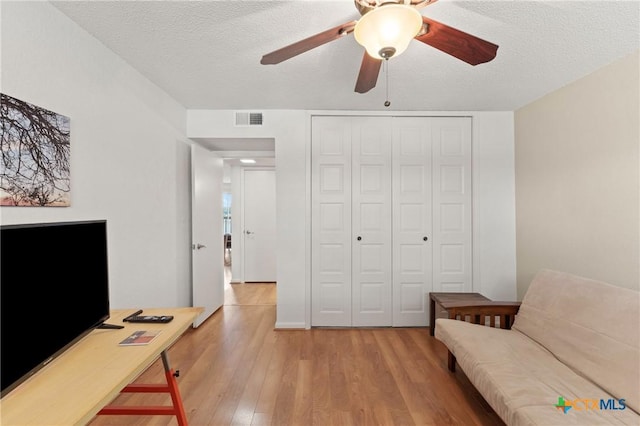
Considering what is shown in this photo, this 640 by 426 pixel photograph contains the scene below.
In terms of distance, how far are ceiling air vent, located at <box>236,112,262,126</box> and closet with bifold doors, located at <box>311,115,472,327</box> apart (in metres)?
0.61

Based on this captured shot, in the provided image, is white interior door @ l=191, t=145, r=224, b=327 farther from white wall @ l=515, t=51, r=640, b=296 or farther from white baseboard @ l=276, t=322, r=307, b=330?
white wall @ l=515, t=51, r=640, b=296

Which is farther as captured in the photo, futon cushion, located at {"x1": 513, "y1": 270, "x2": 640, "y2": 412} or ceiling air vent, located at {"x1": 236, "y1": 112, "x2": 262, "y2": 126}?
ceiling air vent, located at {"x1": 236, "y1": 112, "x2": 262, "y2": 126}

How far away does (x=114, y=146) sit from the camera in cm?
211

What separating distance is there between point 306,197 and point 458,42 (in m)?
2.18

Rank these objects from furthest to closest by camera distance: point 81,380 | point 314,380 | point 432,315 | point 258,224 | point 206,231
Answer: point 258,224, point 206,231, point 432,315, point 314,380, point 81,380

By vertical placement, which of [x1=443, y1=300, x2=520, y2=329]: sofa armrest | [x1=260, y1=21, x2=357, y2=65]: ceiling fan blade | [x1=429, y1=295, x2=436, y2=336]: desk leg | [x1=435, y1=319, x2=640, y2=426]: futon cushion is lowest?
[x1=429, y1=295, x2=436, y2=336]: desk leg

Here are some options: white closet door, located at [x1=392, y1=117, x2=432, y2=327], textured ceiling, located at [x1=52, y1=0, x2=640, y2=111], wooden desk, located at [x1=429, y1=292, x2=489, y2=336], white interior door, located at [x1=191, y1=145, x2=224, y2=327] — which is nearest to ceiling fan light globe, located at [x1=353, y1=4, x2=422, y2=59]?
textured ceiling, located at [x1=52, y1=0, x2=640, y2=111]

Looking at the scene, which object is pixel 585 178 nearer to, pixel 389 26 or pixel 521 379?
pixel 521 379

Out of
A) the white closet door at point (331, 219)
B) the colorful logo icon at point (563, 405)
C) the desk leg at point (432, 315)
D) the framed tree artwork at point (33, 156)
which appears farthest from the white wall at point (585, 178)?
the framed tree artwork at point (33, 156)

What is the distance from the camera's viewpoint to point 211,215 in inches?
142

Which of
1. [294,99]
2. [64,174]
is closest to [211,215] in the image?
[294,99]

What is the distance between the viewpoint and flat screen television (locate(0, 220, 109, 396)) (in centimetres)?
97

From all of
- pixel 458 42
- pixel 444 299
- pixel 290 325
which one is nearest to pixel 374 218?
pixel 444 299

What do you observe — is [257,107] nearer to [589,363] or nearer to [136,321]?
[136,321]
